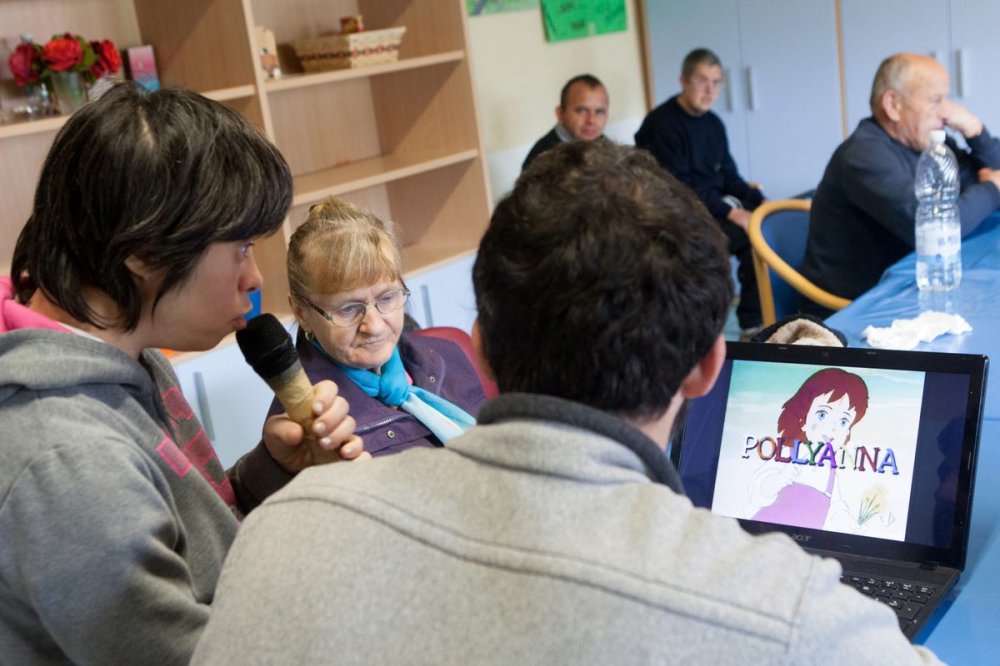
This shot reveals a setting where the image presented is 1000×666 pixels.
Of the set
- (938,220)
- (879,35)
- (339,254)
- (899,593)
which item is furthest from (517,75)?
(899,593)

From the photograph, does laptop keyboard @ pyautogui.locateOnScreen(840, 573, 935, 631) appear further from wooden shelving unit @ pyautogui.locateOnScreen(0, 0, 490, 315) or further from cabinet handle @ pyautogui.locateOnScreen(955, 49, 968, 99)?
cabinet handle @ pyautogui.locateOnScreen(955, 49, 968, 99)

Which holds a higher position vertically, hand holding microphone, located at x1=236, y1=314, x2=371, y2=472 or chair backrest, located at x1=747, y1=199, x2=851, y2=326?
hand holding microphone, located at x1=236, y1=314, x2=371, y2=472

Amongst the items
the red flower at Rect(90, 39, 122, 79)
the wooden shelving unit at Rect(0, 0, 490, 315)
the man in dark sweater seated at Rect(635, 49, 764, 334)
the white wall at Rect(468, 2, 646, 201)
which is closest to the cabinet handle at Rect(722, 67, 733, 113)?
the man in dark sweater seated at Rect(635, 49, 764, 334)

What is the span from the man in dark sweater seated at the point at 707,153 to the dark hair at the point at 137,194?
406 centimetres

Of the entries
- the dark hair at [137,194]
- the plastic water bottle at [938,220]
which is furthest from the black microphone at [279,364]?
the plastic water bottle at [938,220]

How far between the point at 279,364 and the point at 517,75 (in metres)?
3.89

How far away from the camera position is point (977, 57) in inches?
195

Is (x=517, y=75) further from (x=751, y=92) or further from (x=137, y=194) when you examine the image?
(x=137, y=194)

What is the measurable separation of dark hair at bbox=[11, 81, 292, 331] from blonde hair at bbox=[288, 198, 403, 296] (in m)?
0.65

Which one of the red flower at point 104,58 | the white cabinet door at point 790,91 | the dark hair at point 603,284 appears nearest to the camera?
the dark hair at point 603,284

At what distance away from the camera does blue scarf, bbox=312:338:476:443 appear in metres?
1.80

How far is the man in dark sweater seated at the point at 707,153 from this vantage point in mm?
5020

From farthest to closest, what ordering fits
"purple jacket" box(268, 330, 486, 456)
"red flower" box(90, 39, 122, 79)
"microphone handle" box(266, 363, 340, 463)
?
1. "red flower" box(90, 39, 122, 79)
2. "purple jacket" box(268, 330, 486, 456)
3. "microphone handle" box(266, 363, 340, 463)

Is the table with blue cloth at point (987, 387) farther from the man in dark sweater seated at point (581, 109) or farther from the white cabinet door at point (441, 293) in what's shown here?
the man in dark sweater seated at point (581, 109)
